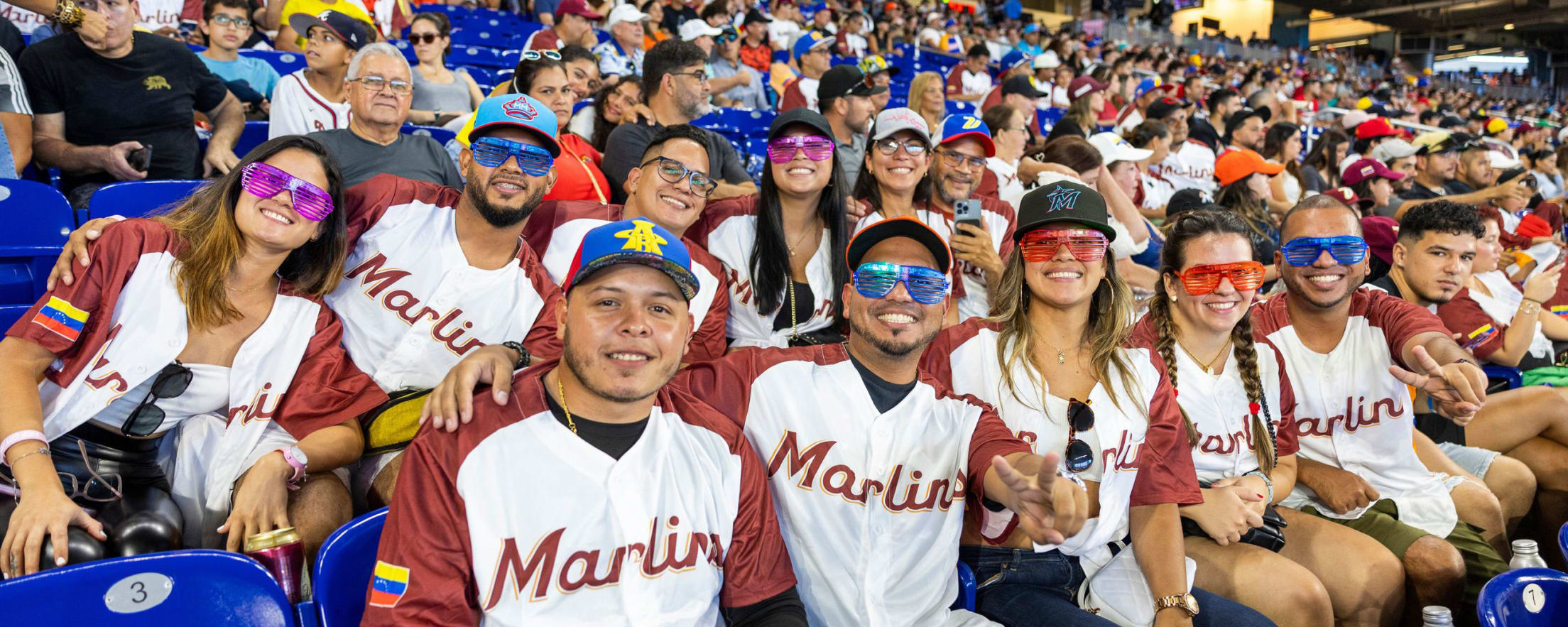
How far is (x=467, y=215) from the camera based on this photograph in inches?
124

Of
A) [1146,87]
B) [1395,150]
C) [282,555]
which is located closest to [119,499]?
[282,555]

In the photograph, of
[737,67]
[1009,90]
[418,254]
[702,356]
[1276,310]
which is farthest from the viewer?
[737,67]

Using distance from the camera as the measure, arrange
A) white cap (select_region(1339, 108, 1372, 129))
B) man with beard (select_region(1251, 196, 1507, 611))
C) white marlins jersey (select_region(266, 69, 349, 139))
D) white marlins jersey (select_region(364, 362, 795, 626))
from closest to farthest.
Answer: white marlins jersey (select_region(364, 362, 795, 626)) → man with beard (select_region(1251, 196, 1507, 611)) → white marlins jersey (select_region(266, 69, 349, 139)) → white cap (select_region(1339, 108, 1372, 129))

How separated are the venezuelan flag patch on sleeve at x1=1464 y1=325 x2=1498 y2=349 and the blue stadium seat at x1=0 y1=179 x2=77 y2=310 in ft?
18.5

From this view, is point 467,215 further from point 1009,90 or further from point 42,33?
point 1009,90

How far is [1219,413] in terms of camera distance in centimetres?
317

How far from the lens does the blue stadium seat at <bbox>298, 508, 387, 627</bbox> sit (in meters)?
1.99

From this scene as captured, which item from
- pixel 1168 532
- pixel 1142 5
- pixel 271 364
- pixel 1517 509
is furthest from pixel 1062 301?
pixel 1142 5

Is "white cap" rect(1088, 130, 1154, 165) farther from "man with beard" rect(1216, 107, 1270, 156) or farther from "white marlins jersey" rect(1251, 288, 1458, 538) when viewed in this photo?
"man with beard" rect(1216, 107, 1270, 156)

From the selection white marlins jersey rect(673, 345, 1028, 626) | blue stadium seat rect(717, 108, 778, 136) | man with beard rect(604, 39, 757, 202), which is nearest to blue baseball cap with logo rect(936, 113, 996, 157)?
man with beard rect(604, 39, 757, 202)

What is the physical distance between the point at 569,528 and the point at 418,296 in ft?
4.38

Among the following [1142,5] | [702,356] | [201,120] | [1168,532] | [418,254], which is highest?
[1142,5]

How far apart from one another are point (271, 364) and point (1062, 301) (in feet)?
7.46

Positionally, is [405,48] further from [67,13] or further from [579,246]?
[579,246]
